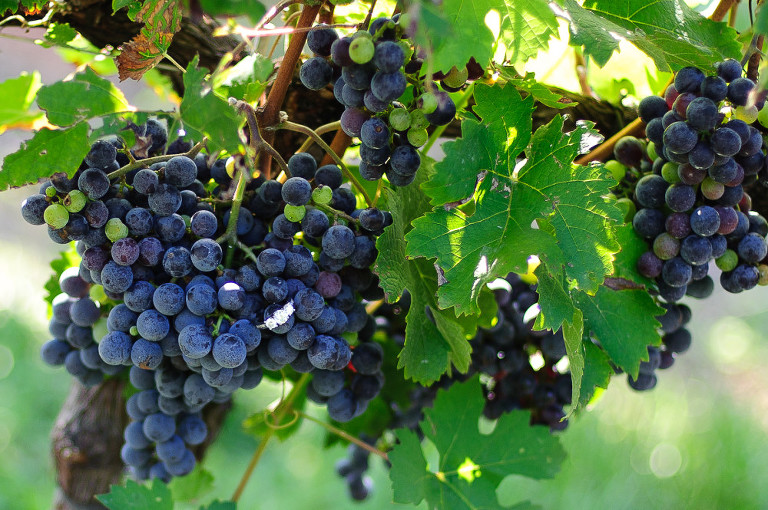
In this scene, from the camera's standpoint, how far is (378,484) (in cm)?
254

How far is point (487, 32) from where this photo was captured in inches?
22.6

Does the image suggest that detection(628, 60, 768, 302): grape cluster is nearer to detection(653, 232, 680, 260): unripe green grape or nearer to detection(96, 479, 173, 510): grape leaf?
detection(653, 232, 680, 260): unripe green grape

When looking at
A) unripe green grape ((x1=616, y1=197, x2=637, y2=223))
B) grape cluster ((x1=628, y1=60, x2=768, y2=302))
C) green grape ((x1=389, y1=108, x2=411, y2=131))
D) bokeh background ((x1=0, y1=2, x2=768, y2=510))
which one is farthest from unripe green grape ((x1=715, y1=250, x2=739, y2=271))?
bokeh background ((x1=0, y1=2, x2=768, y2=510))

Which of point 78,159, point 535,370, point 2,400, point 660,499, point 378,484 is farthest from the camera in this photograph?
point 2,400

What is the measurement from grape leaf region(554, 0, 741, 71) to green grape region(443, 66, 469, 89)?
11 cm

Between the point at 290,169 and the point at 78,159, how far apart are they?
20cm

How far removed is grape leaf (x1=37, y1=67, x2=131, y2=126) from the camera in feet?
A: 1.86

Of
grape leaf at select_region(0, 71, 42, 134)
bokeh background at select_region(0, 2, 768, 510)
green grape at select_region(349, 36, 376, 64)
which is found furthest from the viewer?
bokeh background at select_region(0, 2, 768, 510)

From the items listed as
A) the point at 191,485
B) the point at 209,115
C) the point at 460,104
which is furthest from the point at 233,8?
the point at 191,485

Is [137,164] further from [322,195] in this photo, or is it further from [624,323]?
[624,323]

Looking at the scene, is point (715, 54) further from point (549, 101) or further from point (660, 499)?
point (660, 499)

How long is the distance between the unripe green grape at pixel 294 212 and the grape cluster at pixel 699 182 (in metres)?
0.39

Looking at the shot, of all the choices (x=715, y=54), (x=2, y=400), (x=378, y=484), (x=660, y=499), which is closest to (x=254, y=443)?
(x=378, y=484)

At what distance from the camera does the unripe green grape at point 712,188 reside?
27.6 inches
